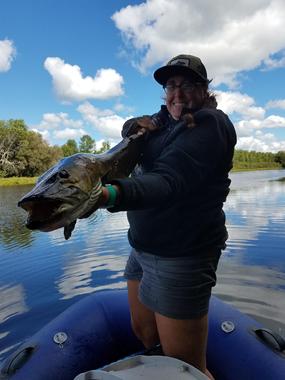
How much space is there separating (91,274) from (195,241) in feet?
20.0

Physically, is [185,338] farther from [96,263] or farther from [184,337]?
[96,263]

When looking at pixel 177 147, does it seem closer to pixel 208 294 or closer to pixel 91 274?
pixel 208 294

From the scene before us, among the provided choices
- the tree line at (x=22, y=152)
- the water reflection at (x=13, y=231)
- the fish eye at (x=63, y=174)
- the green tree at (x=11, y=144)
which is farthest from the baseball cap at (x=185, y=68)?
the green tree at (x=11, y=144)

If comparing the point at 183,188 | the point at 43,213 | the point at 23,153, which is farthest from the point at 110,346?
the point at 23,153

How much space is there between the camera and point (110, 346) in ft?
11.3

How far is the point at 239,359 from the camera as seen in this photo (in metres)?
3.06

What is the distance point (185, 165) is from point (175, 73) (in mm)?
752

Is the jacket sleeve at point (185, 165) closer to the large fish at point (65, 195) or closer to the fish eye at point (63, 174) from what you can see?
the large fish at point (65, 195)

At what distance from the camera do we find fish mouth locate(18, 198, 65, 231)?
1.64 m

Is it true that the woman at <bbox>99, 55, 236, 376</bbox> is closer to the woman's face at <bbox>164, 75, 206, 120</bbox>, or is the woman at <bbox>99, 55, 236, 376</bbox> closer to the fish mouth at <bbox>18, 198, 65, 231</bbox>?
the woman's face at <bbox>164, 75, 206, 120</bbox>

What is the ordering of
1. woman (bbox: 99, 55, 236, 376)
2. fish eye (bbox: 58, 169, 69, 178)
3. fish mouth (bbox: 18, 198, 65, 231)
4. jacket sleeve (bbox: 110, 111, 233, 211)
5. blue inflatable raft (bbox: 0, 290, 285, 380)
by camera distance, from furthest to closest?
blue inflatable raft (bbox: 0, 290, 285, 380), woman (bbox: 99, 55, 236, 376), jacket sleeve (bbox: 110, 111, 233, 211), fish eye (bbox: 58, 169, 69, 178), fish mouth (bbox: 18, 198, 65, 231)

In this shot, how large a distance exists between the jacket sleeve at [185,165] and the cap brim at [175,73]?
0.34m

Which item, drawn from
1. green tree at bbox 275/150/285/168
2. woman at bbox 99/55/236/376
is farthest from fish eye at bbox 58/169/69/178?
green tree at bbox 275/150/285/168

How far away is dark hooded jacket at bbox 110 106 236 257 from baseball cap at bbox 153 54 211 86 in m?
0.31
